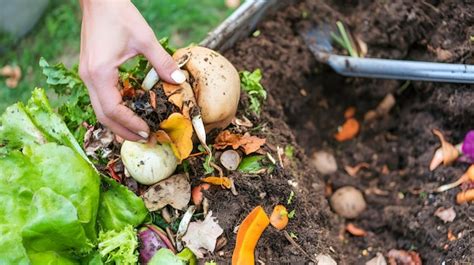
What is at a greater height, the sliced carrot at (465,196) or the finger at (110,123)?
the finger at (110,123)

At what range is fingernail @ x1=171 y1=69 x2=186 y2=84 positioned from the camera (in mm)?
2023

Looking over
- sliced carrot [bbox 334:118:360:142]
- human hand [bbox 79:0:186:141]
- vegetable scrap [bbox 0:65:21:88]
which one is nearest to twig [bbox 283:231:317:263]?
human hand [bbox 79:0:186:141]

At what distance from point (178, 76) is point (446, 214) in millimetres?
1120

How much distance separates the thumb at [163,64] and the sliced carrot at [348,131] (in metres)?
1.15

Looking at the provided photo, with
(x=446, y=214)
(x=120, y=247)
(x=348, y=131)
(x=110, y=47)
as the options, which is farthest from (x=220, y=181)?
(x=348, y=131)

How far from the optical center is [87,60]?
1.86 metres

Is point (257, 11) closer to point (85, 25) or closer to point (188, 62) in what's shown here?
point (188, 62)

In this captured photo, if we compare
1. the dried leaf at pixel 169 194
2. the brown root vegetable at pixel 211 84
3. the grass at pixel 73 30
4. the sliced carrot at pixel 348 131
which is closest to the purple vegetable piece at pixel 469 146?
the sliced carrot at pixel 348 131

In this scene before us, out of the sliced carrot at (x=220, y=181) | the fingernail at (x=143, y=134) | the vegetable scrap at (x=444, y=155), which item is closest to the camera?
the fingernail at (x=143, y=134)

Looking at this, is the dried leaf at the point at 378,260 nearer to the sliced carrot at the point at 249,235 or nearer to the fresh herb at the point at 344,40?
the sliced carrot at the point at 249,235

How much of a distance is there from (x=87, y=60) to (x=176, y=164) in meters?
0.49

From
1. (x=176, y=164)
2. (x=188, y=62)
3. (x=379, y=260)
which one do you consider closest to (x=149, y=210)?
(x=176, y=164)

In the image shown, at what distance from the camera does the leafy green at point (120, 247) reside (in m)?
2.13

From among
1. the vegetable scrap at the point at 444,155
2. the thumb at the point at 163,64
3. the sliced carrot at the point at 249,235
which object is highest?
the thumb at the point at 163,64
